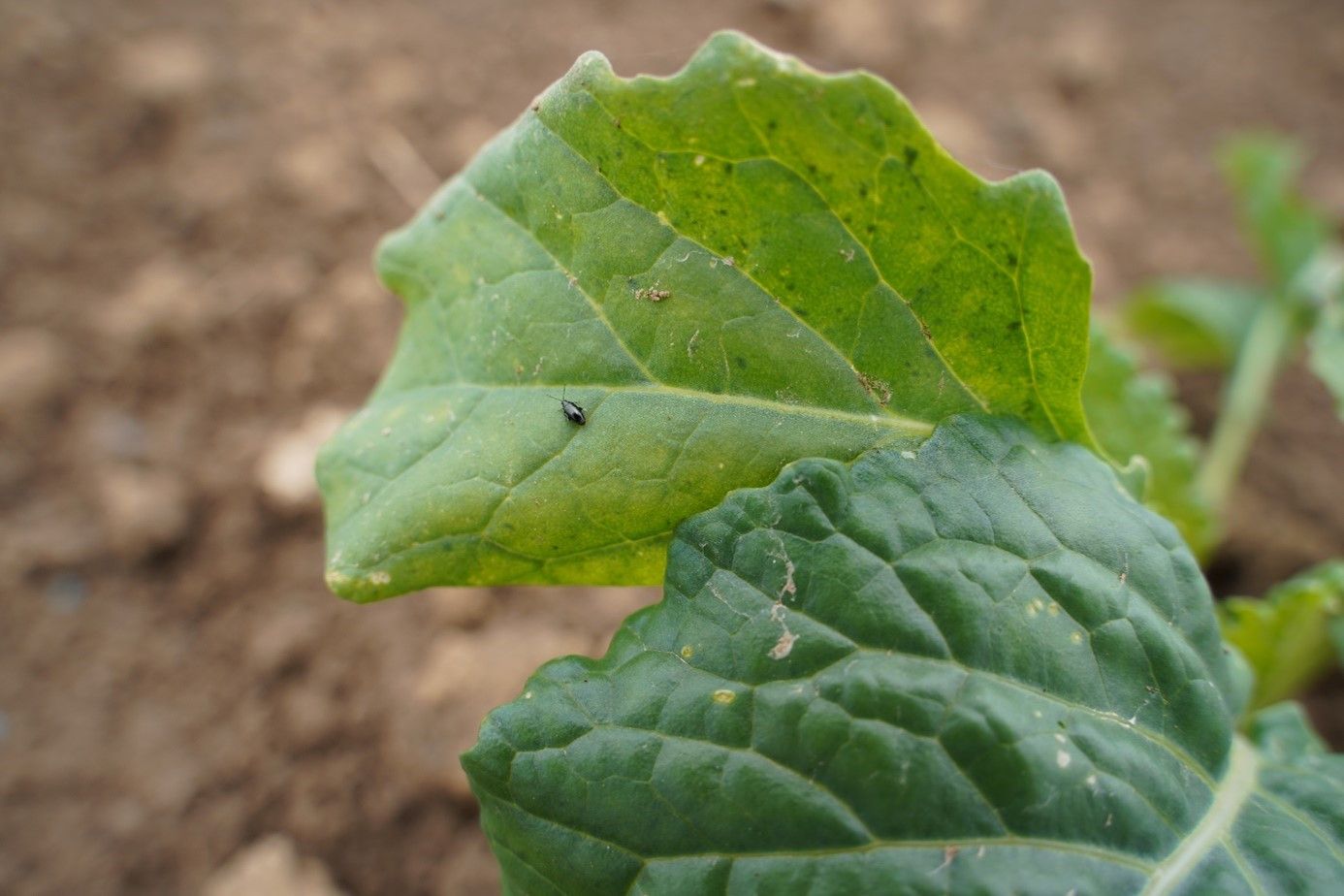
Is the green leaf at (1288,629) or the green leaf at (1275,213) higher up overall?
the green leaf at (1275,213)

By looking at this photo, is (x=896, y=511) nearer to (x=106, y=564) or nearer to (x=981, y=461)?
(x=981, y=461)

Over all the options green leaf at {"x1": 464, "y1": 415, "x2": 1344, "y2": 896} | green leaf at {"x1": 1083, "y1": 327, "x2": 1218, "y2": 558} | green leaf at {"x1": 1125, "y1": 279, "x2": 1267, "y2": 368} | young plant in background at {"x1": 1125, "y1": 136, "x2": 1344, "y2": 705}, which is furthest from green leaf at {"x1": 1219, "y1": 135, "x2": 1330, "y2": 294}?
green leaf at {"x1": 464, "y1": 415, "x2": 1344, "y2": 896}

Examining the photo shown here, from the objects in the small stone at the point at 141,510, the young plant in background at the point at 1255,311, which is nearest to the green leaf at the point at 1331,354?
the young plant in background at the point at 1255,311

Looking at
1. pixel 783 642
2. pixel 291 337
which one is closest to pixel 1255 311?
pixel 783 642

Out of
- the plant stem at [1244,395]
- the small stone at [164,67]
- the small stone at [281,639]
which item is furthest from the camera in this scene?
the small stone at [164,67]

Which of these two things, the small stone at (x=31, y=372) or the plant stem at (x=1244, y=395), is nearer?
the small stone at (x=31, y=372)

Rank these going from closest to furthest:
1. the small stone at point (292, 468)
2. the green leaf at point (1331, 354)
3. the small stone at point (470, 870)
Answer: 1. the green leaf at point (1331, 354)
2. the small stone at point (470, 870)
3. the small stone at point (292, 468)

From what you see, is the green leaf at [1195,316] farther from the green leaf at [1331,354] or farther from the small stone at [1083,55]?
the small stone at [1083,55]

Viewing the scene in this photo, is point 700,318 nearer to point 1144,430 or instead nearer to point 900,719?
point 900,719

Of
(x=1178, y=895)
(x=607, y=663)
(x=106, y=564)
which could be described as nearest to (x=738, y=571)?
(x=607, y=663)
